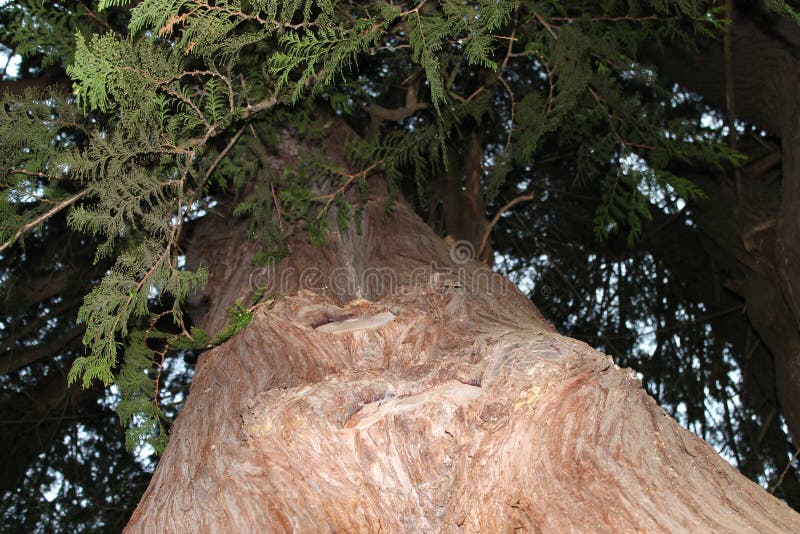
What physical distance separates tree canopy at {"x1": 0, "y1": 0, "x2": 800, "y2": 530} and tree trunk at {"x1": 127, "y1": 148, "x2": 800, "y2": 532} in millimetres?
663

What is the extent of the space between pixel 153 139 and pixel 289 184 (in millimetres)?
1002

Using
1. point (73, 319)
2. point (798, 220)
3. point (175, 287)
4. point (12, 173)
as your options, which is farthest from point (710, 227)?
point (73, 319)

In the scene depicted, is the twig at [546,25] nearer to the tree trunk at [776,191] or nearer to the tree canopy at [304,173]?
the tree canopy at [304,173]

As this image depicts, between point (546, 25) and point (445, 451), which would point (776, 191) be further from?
point (445, 451)

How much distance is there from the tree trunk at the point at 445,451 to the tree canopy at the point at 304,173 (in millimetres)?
663

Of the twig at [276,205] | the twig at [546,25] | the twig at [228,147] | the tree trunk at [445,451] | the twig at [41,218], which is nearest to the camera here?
the tree trunk at [445,451]

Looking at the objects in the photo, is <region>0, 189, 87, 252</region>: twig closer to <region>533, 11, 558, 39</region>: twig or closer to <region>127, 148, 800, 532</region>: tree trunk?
<region>127, 148, 800, 532</region>: tree trunk

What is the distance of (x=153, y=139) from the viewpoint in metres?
2.49

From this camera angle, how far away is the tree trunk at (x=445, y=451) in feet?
5.27

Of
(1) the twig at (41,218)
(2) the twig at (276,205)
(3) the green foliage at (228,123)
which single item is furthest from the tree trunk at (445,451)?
(2) the twig at (276,205)

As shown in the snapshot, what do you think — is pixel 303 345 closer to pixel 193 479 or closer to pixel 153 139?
pixel 193 479

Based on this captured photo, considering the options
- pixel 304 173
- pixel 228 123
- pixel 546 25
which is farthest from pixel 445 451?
pixel 546 25

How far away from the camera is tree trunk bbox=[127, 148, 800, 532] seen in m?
1.61

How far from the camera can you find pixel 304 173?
3.44 m
